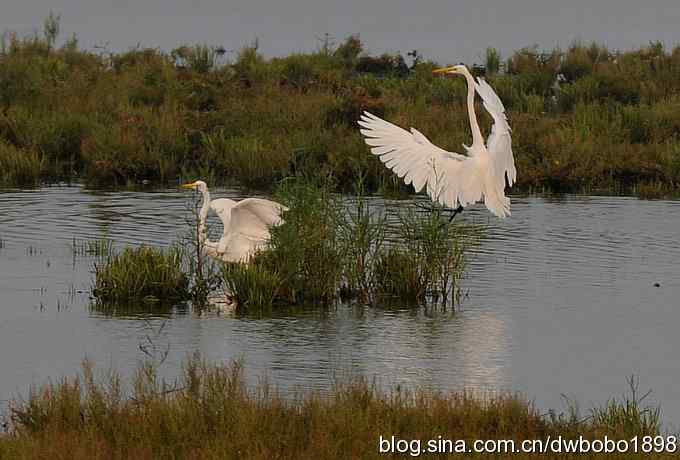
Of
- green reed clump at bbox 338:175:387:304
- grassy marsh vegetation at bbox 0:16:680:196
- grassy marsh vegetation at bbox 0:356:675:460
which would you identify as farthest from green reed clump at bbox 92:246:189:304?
grassy marsh vegetation at bbox 0:16:680:196

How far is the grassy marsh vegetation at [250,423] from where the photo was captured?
6367 mm

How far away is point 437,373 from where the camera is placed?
8898 millimetres

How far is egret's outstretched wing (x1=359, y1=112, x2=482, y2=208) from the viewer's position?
1194 centimetres

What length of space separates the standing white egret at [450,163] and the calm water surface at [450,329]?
73 centimetres

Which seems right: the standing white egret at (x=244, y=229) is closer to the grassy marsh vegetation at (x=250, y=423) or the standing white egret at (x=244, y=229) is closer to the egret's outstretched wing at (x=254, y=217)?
the egret's outstretched wing at (x=254, y=217)

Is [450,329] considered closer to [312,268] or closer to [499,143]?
[312,268]

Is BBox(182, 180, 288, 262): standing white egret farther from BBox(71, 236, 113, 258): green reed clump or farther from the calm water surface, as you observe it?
BBox(71, 236, 113, 258): green reed clump

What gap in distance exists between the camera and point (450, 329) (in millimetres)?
10227

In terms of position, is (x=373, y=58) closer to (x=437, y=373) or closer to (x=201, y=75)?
(x=201, y=75)

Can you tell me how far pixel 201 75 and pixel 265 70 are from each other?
69.0 inches

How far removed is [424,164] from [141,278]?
2670 millimetres

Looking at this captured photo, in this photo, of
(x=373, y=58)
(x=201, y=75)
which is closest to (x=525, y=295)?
(x=201, y=75)

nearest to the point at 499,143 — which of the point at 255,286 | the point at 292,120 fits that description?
the point at 255,286

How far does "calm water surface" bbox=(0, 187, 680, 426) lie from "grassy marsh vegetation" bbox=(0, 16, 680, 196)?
133 inches
